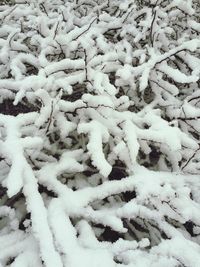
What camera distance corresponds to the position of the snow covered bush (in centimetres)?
139

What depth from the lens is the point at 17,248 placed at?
1441mm

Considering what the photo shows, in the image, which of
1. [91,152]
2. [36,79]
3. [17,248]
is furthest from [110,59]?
[17,248]

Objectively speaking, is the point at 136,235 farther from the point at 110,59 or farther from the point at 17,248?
the point at 110,59

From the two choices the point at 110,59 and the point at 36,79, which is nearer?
the point at 36,79

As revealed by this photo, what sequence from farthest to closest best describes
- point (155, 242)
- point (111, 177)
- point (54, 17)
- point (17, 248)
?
point (54, 17)
point (111, 177)
point (155, 242)
point (17, 248)

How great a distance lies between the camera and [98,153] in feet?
4.91

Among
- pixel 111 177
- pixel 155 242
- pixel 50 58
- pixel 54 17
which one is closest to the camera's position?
pixel 155 242

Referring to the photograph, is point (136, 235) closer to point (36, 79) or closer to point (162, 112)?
point (162, 112)

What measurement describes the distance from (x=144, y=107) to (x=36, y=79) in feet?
1.66

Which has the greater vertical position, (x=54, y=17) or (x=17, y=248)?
(x=54, y=17)

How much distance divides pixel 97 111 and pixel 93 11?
38.6 inches

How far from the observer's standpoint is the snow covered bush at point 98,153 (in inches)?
54.6

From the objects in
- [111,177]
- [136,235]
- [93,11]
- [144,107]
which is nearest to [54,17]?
[93,11]

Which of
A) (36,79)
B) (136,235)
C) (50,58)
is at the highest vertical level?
(36,79)
